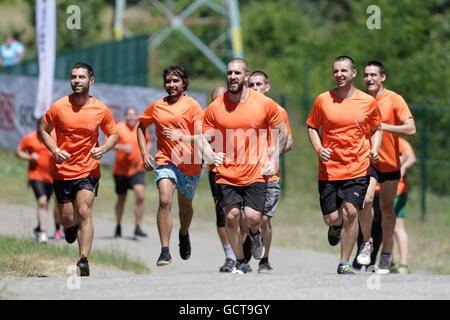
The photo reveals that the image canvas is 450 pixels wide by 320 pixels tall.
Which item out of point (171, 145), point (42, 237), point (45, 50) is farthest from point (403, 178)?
point (45, 50)

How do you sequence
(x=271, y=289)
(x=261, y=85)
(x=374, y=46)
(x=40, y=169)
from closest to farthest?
(x=271, y=289) → (x=261, y=85) → (x=40, y=169) → (x=374, y=46)

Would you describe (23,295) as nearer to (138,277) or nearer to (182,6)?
(138,277)

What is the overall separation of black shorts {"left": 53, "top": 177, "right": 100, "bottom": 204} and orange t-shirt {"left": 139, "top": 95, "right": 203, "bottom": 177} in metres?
0.74

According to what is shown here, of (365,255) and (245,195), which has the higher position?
(245,195)

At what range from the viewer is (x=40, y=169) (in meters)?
14.7

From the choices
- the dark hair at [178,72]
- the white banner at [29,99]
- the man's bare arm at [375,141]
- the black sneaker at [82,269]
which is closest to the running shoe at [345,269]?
the man's bare arm at [375,141]

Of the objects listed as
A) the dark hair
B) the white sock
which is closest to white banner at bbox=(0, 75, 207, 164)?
the white sock

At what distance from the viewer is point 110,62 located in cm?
2466

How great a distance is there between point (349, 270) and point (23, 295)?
3.61m

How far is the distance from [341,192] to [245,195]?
1017 mm

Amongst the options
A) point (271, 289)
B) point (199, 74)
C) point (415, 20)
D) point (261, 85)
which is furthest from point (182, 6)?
point (271, 289)

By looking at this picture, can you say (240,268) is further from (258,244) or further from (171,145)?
(171,145)

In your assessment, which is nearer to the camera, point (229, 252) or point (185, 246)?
point (185, 246)

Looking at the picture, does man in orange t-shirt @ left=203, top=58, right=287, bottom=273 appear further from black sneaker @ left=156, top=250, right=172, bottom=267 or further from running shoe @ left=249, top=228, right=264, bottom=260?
black sneaker @ left=156, top=250, right=172, bottom=267
